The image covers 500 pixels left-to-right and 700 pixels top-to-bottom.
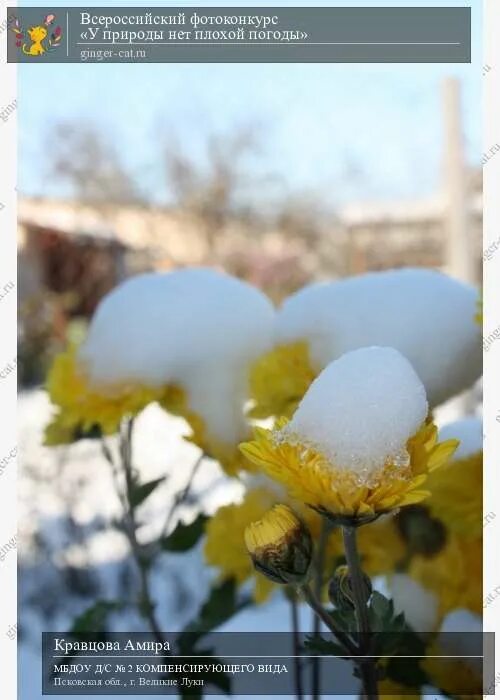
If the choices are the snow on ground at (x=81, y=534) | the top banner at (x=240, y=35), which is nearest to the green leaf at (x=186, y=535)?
the snow on ground at (x=81, y=534)

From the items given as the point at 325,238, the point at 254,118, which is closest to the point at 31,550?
the point at 325,238

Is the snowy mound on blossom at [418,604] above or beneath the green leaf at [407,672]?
above

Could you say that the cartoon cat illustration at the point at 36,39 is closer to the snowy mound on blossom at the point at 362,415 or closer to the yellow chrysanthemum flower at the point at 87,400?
the yellow chrysanthemum flower at the point at 87,400

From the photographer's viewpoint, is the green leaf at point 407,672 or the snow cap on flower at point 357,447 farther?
the green leaf at point 407,672

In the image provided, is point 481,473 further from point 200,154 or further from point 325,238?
point 325,238

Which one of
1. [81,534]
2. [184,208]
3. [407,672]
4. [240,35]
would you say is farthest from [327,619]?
[81,534]

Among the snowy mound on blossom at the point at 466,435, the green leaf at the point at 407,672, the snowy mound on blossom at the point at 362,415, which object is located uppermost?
the snowy mound on blossom at the point at 466,435

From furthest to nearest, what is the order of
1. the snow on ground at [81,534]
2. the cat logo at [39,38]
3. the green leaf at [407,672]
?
1. the snow on ground at [81,534]
2. the cat logo at [39,38]
3. the green leaf at [407,672]
